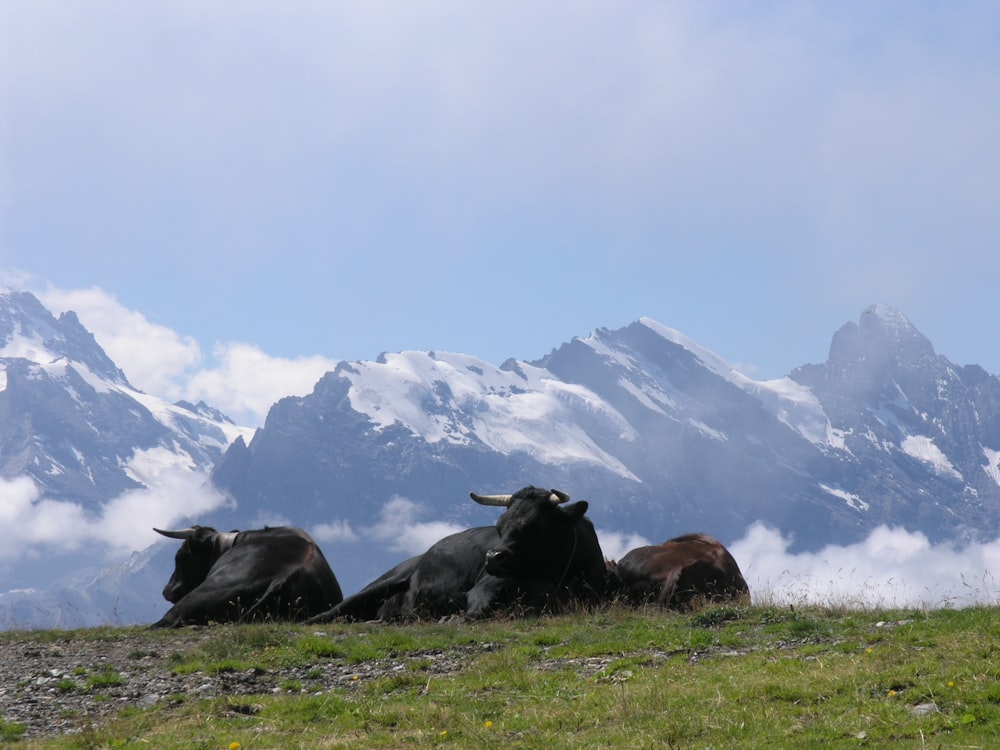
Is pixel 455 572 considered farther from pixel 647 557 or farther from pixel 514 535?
pixel 647 557

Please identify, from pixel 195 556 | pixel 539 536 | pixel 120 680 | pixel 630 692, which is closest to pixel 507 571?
pixel 539 536

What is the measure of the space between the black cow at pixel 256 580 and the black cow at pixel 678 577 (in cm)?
539

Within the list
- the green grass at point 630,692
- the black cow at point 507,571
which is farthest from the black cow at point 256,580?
the green grass at point 630,692

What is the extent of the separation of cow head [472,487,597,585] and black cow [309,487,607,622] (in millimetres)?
17

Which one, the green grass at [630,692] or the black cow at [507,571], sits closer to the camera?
the green grass at [630,692]

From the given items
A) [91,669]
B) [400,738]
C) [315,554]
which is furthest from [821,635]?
[315,554]

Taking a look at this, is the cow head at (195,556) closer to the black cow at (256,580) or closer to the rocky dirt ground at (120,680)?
the black cow at (256,580)

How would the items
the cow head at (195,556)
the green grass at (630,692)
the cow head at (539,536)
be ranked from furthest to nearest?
the cow head at (195,556) → the cow head at (539,536) → the green grass at (630,692)

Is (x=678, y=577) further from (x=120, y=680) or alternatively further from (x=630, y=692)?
(x=120, y=680)

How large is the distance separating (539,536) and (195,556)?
24.7 feet

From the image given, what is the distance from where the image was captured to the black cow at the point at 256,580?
62.2 feet

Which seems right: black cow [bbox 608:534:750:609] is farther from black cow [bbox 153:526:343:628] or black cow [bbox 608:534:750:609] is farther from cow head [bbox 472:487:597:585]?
black cow [bbox 153:526:343:628]

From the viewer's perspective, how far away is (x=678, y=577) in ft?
64.1

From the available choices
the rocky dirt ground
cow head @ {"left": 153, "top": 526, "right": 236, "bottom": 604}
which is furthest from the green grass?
cow head @ {"left": 153, "top": 526, "right": 236, "bottom": 604}
